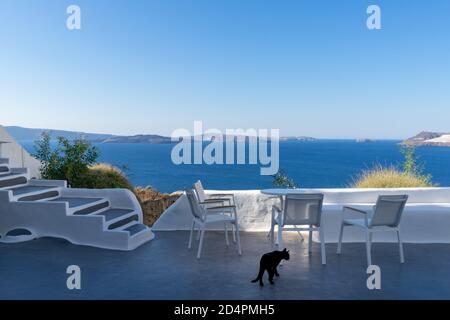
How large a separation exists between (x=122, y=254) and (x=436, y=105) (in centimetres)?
3656

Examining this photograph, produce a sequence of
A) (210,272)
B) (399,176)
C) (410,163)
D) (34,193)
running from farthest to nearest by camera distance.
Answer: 1. (410,163)
2. (399,176)
3. (34,193)
4. (210,272)

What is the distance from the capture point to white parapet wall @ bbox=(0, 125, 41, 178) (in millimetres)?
9883

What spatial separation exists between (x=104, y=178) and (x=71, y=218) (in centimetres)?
406

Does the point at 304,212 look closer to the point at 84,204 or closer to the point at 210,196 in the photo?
the point at 210,196

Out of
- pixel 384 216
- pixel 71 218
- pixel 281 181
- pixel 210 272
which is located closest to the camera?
pixel 210 272

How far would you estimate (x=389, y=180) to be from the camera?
351 inches

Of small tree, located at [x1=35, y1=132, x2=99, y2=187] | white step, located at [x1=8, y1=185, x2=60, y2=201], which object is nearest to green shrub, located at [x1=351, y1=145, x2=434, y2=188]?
small tree, located at [x1=35, y1=132, x2=99, y2=187]

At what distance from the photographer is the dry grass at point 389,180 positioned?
8781 millimetres

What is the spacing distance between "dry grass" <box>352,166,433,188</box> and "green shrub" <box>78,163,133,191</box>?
5694 millimetres

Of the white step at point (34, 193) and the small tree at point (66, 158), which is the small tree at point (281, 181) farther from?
the white step at point (34, 193)

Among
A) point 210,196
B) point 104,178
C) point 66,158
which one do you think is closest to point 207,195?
point 210,196

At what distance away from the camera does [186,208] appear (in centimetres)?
682

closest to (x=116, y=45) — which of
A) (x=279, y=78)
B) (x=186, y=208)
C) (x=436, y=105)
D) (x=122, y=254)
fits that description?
(x=186, y=208)

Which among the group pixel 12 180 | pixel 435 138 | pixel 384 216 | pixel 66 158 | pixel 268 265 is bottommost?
pixel 268 265
